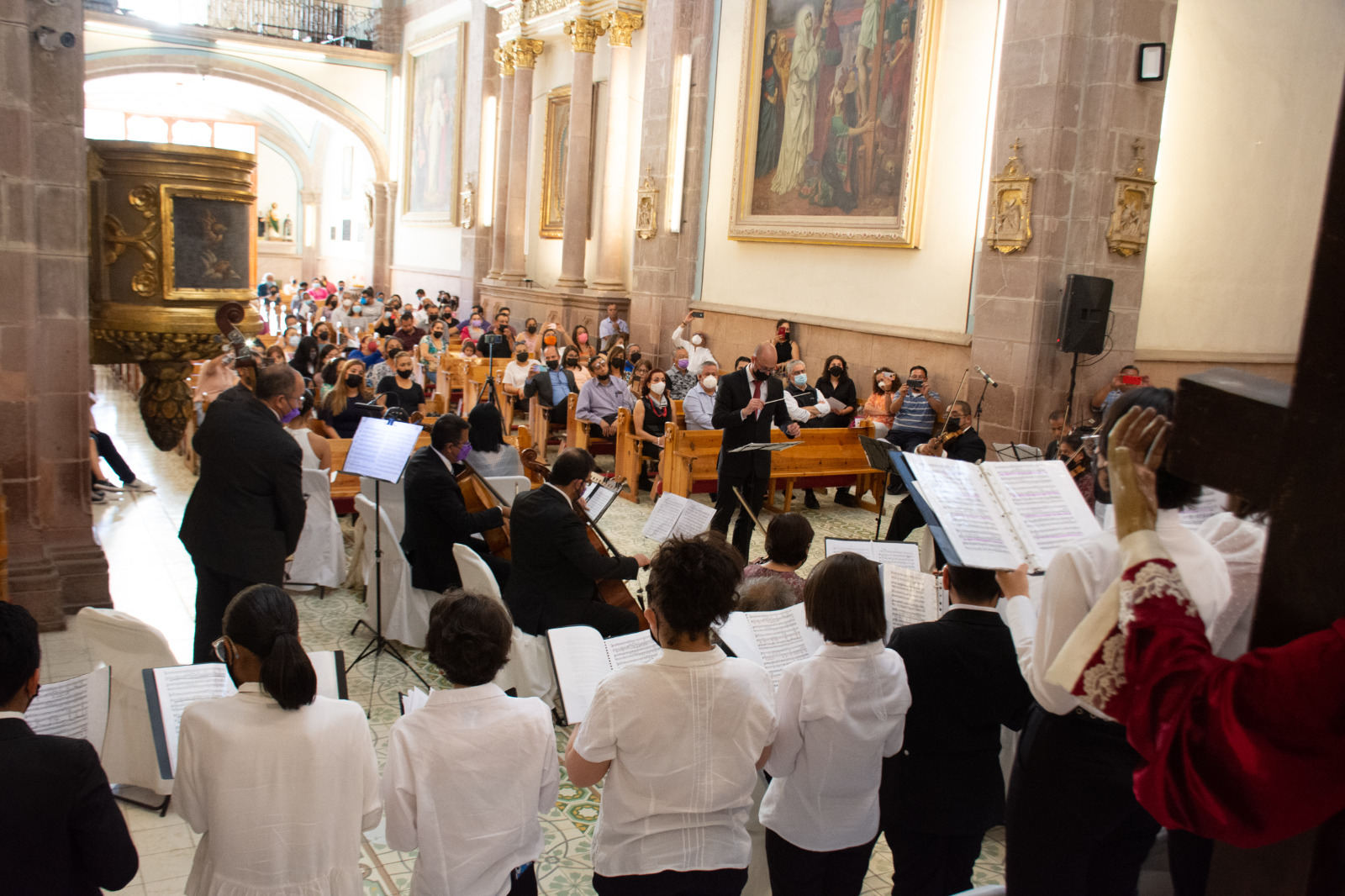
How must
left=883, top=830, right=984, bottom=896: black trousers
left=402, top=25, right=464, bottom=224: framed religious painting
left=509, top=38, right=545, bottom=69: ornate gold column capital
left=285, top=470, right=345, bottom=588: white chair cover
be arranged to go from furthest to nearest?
left=402, top=25, right=464, bottom=224: framed religious painting → left=509, top=38, right=545, bottom=69: ornate gold column capital → left=285, top=470, right=345, bottom=588: white chair cover → left=883, top=830, right=984, bottom=896: black trousers

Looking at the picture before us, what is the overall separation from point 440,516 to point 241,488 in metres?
1.29

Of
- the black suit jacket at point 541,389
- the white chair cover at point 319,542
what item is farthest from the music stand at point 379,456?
the black suit jacket at point 541,389

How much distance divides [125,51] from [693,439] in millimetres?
19435

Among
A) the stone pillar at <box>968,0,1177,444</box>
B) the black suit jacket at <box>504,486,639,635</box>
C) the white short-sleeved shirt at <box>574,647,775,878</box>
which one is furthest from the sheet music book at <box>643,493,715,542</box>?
the stone pillar at <box>968,0,1177,444</box>

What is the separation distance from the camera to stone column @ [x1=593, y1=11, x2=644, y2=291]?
17.4 m

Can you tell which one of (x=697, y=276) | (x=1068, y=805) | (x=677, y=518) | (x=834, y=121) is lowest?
(x=677, y=518)

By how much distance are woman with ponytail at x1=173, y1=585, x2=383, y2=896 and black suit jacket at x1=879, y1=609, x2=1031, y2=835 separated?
144 cm

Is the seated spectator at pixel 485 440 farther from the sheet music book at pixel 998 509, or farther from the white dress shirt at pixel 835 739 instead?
the sheet music book at pixel 998 509

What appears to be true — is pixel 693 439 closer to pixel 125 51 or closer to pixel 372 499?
pixel 372 499

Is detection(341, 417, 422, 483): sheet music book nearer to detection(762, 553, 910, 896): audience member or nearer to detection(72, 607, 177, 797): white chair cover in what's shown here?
detection(72, 607, 177, 797): white chair cover

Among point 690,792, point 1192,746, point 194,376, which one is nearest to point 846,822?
point 690,792

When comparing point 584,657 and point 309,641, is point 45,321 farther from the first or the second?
point 584,657

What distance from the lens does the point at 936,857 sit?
2896 millimetres

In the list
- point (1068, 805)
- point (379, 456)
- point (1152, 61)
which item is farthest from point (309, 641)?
point (1152, 61)
